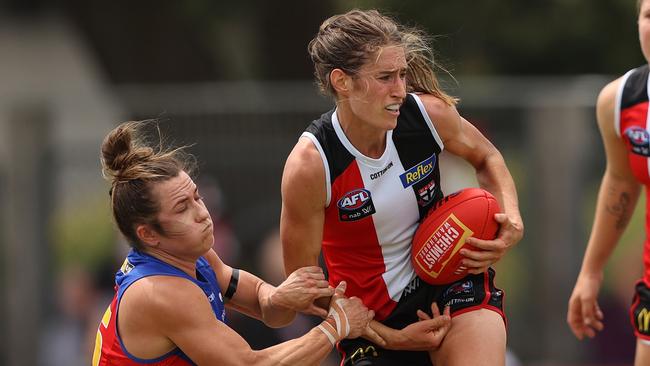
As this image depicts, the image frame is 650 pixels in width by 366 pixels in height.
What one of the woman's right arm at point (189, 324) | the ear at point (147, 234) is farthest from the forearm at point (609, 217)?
the ear at point (147, 234)

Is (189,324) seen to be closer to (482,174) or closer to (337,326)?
(337,326)

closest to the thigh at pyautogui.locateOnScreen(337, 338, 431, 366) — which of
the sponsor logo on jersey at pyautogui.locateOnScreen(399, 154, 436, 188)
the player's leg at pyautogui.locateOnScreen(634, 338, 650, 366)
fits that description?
the sponsor logo on jersey at pyautogui.locateOnScreen(399, 154, 436, 188)

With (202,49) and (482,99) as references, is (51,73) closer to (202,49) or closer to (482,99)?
(202,49)

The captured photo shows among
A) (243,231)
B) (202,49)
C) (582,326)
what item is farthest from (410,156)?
(202,49)

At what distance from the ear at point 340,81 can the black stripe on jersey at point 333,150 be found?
0.17m

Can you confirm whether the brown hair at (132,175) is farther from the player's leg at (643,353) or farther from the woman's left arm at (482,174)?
the player's leg at (643,353)

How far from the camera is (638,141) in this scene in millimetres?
5289

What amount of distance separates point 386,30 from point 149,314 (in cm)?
145

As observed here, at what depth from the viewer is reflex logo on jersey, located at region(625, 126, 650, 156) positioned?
5.25 m

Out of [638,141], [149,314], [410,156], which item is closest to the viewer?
[149,314]

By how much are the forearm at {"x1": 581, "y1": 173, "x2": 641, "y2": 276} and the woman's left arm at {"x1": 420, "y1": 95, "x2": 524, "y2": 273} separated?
29.5 inches

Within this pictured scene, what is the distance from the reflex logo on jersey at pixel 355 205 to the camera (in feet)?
15.9

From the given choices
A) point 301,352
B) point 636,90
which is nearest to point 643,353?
point 636,90

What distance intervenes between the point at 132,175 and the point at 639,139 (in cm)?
222
